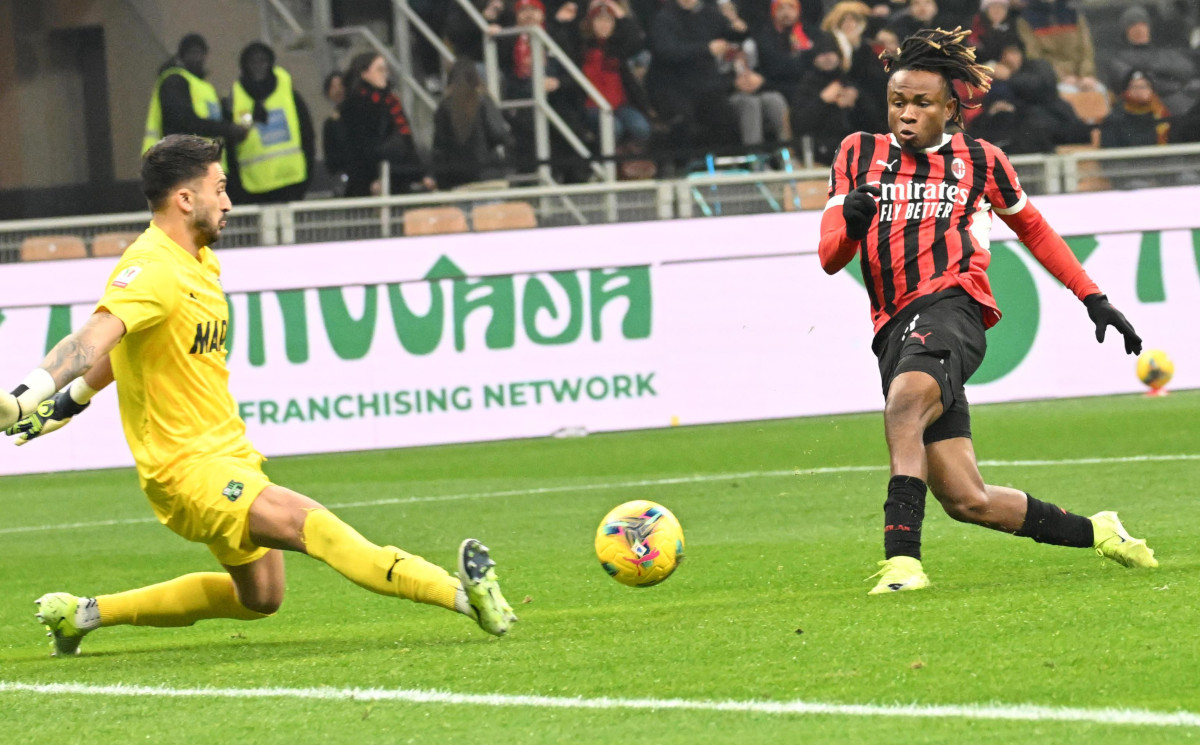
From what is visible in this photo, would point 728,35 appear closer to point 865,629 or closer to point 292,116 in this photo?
point 292,116

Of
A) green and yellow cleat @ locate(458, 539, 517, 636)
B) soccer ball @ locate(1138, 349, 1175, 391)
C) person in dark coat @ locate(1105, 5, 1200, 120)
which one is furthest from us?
person in dark coat @ locate(1105, 5, 1200, 120)

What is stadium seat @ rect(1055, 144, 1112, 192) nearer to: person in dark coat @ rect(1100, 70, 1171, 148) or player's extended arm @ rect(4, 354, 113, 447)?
person in dark coat @ rect(1100, 70, 1171, 148)

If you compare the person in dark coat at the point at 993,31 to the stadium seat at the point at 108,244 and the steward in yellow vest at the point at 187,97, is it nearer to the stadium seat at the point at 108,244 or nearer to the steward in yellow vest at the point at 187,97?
the steward in yellow vest at the point at 187,97

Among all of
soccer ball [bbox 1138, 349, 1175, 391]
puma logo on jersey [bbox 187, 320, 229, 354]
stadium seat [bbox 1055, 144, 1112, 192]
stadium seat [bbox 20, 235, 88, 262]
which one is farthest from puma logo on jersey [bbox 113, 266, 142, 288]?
stadium seat [bbox 1055, 144, 1112, 192]

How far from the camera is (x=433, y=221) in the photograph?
599 inches

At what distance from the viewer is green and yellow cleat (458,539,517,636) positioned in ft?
16.6

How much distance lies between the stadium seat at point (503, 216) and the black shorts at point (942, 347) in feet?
29.5

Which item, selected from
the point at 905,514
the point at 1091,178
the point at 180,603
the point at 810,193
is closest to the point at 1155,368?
the point at 1091,178

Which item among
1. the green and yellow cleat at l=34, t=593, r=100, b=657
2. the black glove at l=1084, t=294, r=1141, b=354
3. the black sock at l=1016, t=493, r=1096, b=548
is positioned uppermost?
the black glove at l=1084, t=294, r=1141, b=354

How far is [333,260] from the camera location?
14.8 metres

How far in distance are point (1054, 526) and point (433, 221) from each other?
9.63m

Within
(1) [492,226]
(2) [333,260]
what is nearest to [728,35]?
(1) [492,226]

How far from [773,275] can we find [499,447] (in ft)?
8.53

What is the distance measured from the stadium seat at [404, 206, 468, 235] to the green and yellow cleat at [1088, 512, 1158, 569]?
30.9 feet
